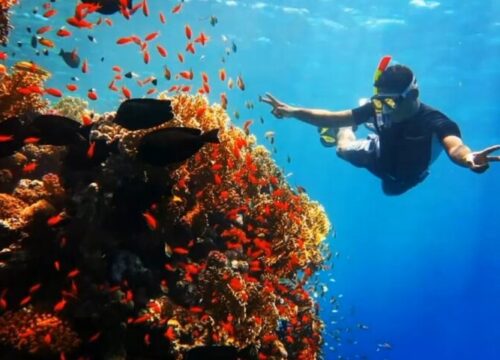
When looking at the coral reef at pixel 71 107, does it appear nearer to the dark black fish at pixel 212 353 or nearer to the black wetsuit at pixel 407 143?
the black wetsuit at pixel 407 143

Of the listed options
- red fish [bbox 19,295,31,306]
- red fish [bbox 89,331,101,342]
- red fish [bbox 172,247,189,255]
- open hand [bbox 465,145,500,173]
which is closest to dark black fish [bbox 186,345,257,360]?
red fish [bbox 89,331,101,342]

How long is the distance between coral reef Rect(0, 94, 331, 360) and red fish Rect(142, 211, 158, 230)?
1.2 inches

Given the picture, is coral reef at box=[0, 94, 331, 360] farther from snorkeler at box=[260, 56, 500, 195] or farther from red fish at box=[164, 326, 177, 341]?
snorkeler at box=[260, 56, 500, 195]

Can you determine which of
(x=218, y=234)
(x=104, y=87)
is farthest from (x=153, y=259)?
(x=104, y=87)

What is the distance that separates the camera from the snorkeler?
7430mm

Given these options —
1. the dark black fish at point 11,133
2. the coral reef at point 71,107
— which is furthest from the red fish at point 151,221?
the coral reef at point 71,107

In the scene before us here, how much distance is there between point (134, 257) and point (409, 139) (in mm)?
5712

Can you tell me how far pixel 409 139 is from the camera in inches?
314

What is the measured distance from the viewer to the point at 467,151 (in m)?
6.01

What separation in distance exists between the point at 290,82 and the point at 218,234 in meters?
47.4

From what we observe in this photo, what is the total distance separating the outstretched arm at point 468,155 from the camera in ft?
17.5

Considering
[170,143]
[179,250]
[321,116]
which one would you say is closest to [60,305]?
[179,250]

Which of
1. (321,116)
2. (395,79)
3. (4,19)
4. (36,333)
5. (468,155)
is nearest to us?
(36,333)

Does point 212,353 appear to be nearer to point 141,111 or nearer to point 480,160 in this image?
point 141,111
